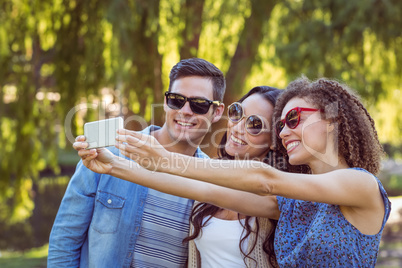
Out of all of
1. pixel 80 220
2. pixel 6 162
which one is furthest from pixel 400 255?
pixel 80 220

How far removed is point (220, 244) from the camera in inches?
87.4

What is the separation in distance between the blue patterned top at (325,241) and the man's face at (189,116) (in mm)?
855

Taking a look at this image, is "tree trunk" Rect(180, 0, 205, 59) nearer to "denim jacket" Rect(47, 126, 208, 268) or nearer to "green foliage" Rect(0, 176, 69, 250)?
"denim jacket" Rect(47, 126, 208, 268)

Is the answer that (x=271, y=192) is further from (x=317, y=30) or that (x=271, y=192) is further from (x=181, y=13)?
(x=181, y=13)

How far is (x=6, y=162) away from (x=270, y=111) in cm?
506

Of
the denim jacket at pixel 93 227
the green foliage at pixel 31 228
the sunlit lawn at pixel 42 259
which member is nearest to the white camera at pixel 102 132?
the denim jacket at pixel 93 227

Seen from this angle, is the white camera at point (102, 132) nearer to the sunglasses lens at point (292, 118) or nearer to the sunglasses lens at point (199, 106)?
the sunglasses lens at point (292, 118)

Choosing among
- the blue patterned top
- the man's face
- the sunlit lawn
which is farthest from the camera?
the sunlit lawn

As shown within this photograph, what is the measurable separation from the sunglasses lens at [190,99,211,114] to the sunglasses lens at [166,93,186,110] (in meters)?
0.05

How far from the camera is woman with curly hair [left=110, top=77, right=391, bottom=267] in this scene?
5.64 ft

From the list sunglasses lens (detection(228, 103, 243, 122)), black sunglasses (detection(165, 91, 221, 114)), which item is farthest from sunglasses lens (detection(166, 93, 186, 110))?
sunglasses lens (detection(228, 103, 243, 122))

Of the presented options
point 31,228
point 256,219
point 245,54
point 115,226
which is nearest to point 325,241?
point 256,219

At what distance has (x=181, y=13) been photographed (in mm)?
5816

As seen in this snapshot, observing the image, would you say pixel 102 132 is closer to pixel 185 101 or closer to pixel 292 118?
pixel 292 118
